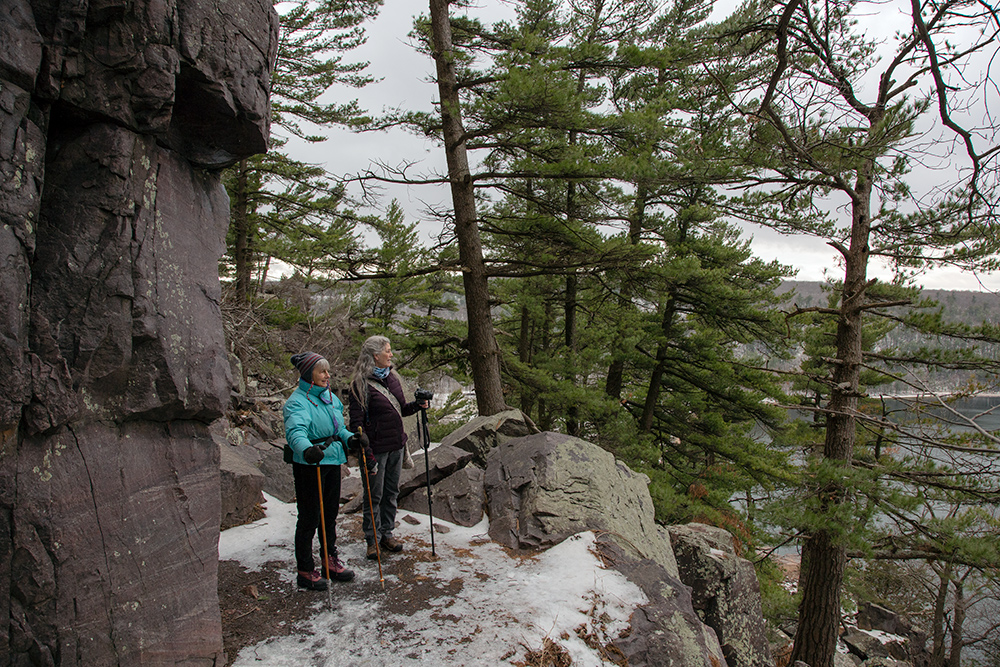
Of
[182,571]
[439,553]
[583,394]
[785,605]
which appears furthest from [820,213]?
[785,605]

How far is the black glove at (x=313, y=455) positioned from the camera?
398cm

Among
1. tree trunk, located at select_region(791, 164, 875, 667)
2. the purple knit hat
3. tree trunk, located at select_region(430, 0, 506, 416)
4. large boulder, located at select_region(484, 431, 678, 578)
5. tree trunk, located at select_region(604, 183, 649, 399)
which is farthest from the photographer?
tree trunk, located at select_region(604, 183, 649, 399)

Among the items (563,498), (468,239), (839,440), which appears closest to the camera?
(563,498)

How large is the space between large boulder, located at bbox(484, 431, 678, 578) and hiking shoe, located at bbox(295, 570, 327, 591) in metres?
1.80

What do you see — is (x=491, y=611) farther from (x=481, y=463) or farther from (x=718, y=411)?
(x=718, y=411)

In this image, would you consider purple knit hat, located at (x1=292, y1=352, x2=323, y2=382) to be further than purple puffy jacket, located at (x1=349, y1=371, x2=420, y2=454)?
No

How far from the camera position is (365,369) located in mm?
4914

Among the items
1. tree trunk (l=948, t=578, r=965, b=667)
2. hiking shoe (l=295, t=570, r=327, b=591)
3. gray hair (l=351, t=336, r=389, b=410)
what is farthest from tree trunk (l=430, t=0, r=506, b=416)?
tree trunk (l=948, t=578, r=965, b=667)

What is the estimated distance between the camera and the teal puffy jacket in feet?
13.6

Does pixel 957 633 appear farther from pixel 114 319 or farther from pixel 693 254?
pixel 114 319

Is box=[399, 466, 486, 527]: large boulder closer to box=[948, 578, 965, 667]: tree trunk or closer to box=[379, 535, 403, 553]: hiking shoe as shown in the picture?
box=[379, 535, 403, 553]: hiking shoe

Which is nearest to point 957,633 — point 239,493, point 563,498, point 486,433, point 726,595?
point 726,595

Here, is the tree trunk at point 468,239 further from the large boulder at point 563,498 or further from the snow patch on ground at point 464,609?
the snow patch on ground at point 464,609

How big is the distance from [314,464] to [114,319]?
1.76 metres
